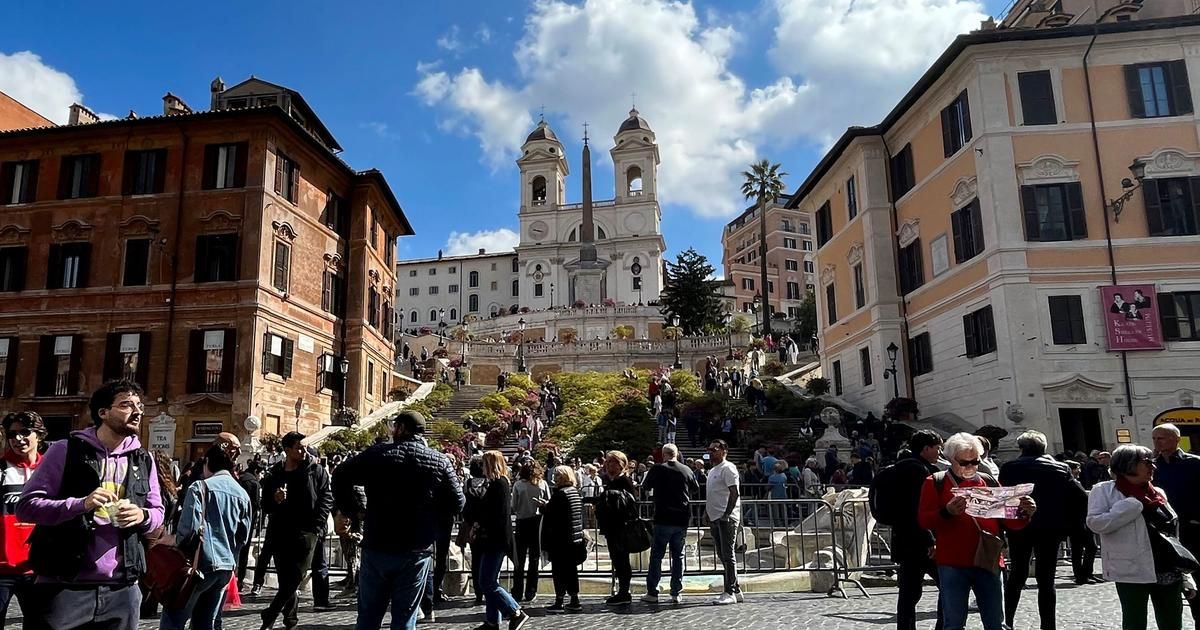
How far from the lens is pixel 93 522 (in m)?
4.14

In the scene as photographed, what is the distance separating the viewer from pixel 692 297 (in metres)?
65.6

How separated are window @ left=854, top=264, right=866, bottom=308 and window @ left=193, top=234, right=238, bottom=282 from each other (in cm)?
2291

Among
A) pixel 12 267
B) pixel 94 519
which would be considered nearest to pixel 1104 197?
pixel 94 519

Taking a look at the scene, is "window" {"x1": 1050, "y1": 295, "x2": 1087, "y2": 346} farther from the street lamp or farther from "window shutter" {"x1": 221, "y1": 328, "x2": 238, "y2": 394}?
"window shutter" {"x1": 221, "y1": 328, "x2": 238, "y2": 394}

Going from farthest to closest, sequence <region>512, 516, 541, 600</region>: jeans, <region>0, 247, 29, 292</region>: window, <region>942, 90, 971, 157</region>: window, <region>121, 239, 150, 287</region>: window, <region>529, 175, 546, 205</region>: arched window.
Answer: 1. <region>529, 175, 546, 205</region>: arched window
2. <region>0, 247, 29, 292</region>: window
3. <region>121, 239, 150, 287</region>: window
4. <region>942, 90, 971, 157</region>: window
5. <region>512, 516, 541, 600</region>: jeans

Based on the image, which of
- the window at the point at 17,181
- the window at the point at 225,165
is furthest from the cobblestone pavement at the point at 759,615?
the window at the point at 17,181

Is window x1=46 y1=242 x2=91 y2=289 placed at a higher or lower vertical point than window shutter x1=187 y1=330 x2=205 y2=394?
higher

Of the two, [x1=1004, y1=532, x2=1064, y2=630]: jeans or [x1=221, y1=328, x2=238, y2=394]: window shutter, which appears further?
[x1=221, y1=328, x2=238, y2=394]: window shutter

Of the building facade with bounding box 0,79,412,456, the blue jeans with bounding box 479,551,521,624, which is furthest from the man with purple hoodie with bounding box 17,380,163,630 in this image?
the building facade with bounding box 0,79,412,456

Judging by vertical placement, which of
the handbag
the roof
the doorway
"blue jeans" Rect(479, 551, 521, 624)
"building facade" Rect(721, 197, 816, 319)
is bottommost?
"blue jeans" Rect(479, 551, 521, 624)

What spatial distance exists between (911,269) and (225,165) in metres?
24.6

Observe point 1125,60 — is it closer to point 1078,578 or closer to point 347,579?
point 1078,578

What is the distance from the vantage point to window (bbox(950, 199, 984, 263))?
24.2 m

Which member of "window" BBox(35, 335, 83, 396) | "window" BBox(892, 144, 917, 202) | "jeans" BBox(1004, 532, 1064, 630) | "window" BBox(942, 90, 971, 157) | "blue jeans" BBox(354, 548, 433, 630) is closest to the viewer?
"blue jeans" BBox(354, 548, 433, 630)
